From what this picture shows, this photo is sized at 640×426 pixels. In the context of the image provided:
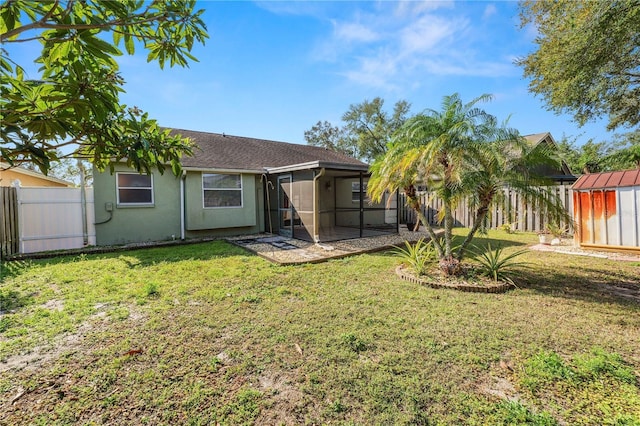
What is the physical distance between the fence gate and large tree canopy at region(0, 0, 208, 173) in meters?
9.22

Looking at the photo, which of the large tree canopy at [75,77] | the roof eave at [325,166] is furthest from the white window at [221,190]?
the large tree canopy at [75,77]

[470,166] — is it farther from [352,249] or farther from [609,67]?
[609,67]

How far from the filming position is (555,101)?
9602mm

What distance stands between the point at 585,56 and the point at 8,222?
16914 mm

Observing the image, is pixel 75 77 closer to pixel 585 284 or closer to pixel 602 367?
pixel 602 367

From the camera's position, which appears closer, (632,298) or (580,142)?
(632,298)

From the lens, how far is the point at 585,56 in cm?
776

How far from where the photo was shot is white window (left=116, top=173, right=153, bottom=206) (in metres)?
9.69

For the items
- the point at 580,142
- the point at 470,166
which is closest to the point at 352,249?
the point at 470,166

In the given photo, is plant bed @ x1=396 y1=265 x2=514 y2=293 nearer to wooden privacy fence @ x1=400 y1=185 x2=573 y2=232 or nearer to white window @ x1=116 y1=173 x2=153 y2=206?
wooden privacy fence @ x1=400 y1=185 x2=573 y2=232

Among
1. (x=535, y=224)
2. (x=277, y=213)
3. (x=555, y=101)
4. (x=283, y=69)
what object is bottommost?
(x=535, y=224)

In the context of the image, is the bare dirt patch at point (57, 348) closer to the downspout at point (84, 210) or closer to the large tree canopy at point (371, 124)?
the downspout at point (84, 210)

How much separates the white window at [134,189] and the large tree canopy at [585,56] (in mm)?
13956

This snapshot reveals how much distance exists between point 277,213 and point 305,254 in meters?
4.27
